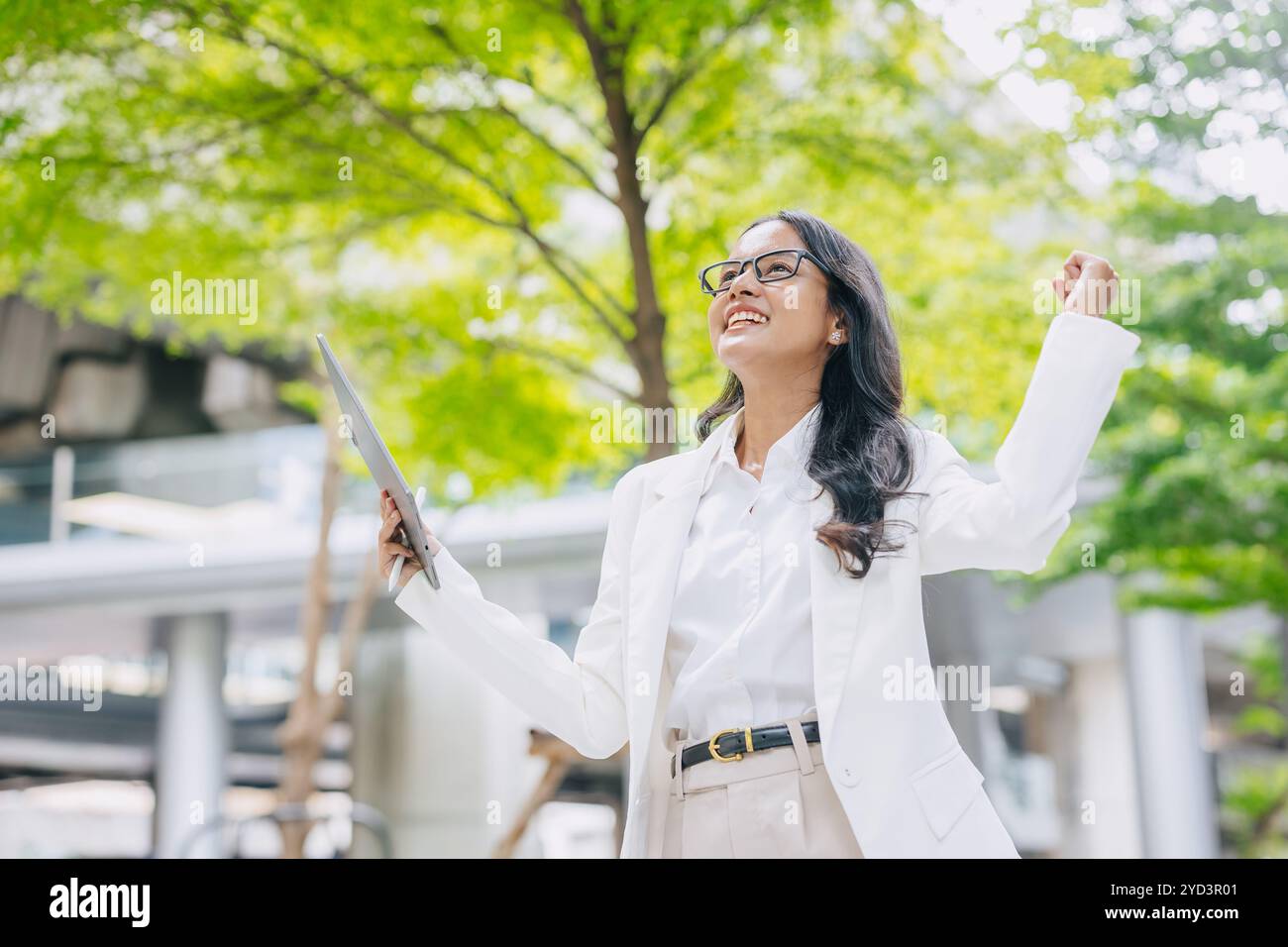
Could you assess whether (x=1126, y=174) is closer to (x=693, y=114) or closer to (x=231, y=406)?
(x=693, y=114)

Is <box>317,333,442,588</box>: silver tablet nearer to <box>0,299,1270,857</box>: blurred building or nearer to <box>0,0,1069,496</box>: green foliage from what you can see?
<box>0,0,1069,496</box>: green foliage

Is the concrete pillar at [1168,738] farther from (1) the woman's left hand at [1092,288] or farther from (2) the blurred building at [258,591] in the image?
(1) the woman's left hand at [1092,288]

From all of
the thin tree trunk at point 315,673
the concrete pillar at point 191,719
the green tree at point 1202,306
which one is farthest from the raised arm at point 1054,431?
the concrete pillar at point 191,719

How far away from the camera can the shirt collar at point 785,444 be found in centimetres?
204

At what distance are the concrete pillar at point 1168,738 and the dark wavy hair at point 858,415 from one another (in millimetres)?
10223

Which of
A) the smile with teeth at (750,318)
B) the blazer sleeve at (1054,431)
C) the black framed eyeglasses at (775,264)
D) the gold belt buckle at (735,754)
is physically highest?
the black framed eyeglasses at (775,264)

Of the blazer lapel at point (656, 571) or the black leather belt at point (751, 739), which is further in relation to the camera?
the blazer lapel at point (656, 571)

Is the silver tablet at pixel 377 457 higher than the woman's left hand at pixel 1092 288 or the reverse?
the reverse

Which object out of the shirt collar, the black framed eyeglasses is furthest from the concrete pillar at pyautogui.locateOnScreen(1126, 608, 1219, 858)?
the black framed eyeglasses

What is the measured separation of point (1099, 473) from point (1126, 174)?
2.04 m

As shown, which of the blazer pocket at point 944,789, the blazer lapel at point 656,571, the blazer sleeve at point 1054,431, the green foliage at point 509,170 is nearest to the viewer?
the blazer sleeve at point 1054,431

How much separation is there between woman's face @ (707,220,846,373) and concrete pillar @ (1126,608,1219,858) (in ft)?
33.8

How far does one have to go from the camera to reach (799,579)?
187cm

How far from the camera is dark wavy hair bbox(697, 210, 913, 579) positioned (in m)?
1.82
